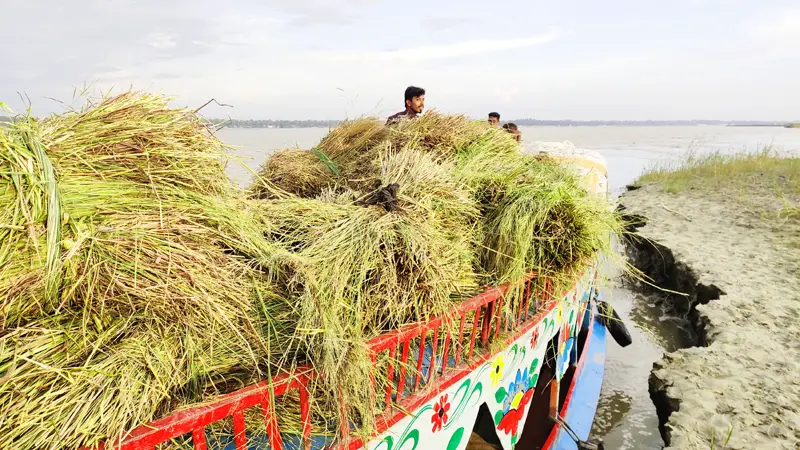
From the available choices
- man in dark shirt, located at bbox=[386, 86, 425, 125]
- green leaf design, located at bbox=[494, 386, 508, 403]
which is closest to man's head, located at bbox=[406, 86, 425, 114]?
man in dark shirt, located at bbox=[386, 86, 425, 125]

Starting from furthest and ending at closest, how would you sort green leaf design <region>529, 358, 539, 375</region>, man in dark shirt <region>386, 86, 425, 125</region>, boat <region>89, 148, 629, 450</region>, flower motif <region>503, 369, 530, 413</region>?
man in dark shirt <region>386, 86, 425, 125</region>
green leaf design <region>529, 358, 539, 375</region>
flower motif <region>503, 369, 530, 413</region>
boat <region>89, 148, 629, 450</region>

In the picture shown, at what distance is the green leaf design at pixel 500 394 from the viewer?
9.40 feet

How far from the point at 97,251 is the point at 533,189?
2.48 meters

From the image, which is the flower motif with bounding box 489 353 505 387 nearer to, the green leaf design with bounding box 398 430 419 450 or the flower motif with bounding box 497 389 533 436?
the flower motif with bounding box 497 389 533 436

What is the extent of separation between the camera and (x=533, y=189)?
3.10m

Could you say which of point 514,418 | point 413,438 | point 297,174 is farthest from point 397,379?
point 297,174

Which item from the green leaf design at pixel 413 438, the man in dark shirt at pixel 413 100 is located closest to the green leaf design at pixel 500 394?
the green leaf design at pixel 413 438

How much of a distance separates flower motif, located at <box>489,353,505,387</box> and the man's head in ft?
9.37

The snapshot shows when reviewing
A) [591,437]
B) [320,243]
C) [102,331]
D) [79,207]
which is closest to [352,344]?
[320,243]

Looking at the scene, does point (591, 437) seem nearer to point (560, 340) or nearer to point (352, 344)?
point (560, 340)

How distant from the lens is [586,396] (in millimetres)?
5336

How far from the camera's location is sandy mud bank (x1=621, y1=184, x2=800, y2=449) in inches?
152

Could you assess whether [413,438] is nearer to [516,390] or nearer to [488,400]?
[488,400]

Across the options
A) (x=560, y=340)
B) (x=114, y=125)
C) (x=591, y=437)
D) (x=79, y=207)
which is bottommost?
(x=591, y=437)
